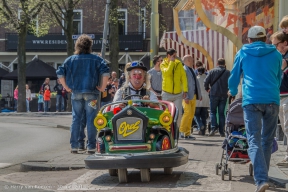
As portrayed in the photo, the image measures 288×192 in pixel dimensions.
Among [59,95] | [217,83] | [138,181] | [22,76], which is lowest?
[138,181]

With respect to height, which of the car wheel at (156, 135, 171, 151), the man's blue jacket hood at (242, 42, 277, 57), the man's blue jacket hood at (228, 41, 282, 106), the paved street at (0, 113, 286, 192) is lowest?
the paved street at (0, 113, 286, 192)

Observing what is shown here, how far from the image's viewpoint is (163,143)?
8188mm

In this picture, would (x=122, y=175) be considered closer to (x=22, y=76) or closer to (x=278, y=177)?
(x=278, y=177)

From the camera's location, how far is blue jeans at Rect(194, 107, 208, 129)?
1673 cm

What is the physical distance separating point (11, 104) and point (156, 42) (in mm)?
28345

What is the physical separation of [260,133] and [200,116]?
9533 mm

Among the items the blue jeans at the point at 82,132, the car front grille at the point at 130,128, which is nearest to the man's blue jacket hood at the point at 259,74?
the car front grille at the point at 130,128

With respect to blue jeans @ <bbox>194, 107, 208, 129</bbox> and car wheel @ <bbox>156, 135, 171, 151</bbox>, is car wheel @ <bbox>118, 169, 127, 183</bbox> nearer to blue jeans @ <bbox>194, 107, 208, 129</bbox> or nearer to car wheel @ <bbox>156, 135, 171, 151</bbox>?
car wheel @ <bbox>156, 135, 171, 151</bbox>

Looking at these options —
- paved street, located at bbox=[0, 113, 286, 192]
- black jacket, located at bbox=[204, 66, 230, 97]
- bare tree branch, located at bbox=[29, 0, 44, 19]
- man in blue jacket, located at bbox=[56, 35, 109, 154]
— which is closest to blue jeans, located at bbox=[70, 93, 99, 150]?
man in blue jacket, located at bbox=[56, 35, 109, 154]

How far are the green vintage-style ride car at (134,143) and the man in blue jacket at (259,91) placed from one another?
3.60 feet

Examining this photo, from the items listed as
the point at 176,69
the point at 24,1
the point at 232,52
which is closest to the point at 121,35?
the point at 24,1

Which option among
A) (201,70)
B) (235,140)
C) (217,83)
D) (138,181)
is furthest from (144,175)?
(201,70)

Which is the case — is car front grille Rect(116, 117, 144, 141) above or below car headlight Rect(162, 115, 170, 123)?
below

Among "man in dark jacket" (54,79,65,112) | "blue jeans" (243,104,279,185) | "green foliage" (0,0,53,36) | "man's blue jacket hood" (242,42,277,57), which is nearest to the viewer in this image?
"blue jeans" (243,104,279,185)
